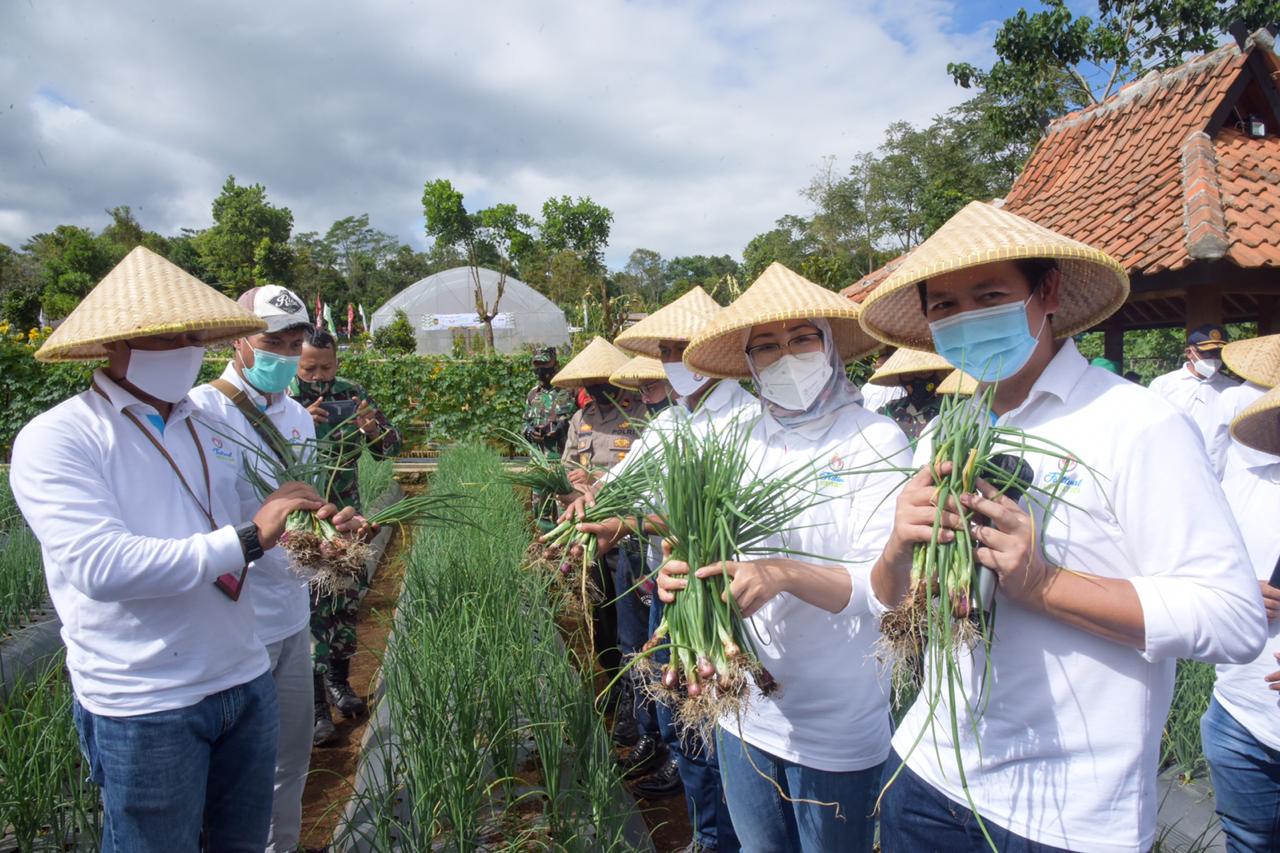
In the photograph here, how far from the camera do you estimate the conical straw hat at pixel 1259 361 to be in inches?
103

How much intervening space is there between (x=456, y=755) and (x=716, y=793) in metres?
0.86

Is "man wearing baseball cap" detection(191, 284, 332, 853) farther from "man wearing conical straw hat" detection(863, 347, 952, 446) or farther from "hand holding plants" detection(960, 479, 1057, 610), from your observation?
"man wearing conical straw hat" detection(863, 347, 952, 446)

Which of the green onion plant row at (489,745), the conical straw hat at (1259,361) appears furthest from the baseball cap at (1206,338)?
the green onion plant row at (489,745)

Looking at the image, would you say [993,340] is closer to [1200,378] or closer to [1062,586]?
[1062,586]

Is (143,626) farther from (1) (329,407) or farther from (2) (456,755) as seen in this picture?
(1) (329,407)

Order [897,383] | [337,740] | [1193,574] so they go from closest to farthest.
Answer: [1193,574] → [337,740] → [897,383]

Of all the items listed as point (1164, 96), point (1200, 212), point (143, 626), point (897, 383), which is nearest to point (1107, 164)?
point (1164, 96)

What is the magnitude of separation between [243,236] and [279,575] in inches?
1708

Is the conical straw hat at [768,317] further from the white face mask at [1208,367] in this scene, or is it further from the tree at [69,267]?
the tree at [69,267]

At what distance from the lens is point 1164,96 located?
24.2 ft

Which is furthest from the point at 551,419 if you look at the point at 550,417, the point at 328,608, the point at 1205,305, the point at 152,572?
the point at 1205,305

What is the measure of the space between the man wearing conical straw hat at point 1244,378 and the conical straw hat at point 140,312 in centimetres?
284

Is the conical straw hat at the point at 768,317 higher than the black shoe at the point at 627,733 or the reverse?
higher

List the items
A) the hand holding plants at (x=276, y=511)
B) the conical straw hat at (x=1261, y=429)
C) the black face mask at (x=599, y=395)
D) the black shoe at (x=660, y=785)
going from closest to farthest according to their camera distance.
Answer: the hand holding plants at (x=276, y=511), the conical straw hat at (x=1261, y=429), the black shoe at (x=660, y=785), the black face mask at (x=599, y=395)
